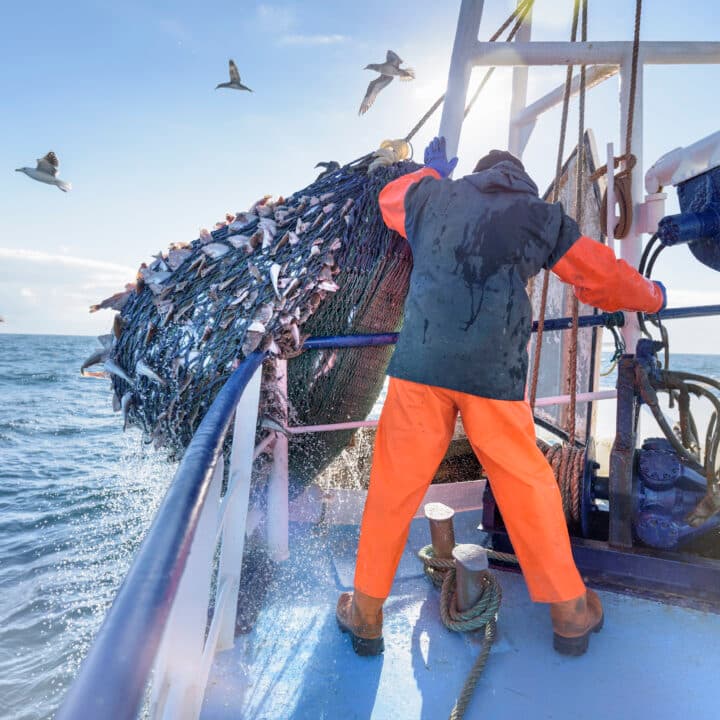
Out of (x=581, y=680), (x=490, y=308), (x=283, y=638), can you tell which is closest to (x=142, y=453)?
(x=283, y=638)

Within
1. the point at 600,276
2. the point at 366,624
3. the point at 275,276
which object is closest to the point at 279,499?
the point at 366,624

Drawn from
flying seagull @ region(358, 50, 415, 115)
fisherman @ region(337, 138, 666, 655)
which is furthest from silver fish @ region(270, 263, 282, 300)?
flying seagull @ region(358, 50, 415, 115)

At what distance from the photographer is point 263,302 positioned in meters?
2.55

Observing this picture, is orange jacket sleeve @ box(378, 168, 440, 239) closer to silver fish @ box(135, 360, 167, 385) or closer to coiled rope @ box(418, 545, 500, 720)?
silver fish @ box(135, 360, 167, 385)

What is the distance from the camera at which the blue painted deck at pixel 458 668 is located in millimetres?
1725

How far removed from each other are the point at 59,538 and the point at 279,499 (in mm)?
5221

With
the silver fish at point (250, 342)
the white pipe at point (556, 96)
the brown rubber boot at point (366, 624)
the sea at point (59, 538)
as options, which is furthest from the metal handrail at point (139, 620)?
the white pipe at point (556, 96)

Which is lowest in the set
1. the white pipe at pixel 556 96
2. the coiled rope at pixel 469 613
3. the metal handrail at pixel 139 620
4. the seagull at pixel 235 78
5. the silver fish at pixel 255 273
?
the coiled rope at pixel 469 613

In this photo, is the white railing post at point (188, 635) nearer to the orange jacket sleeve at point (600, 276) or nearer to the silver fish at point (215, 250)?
the orange jacket sleeve at point (600, 276)

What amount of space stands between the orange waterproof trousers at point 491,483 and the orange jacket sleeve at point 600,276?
0.52 metres

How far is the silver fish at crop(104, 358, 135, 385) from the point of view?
2766 mm

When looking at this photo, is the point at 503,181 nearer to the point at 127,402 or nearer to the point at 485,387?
the point at 485,387

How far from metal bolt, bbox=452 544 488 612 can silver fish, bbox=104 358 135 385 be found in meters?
1.83

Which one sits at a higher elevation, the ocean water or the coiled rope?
the coiled rope
